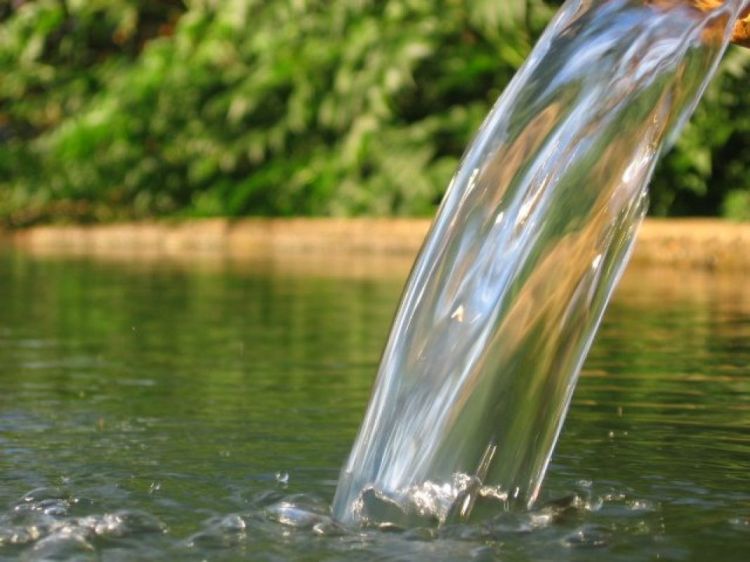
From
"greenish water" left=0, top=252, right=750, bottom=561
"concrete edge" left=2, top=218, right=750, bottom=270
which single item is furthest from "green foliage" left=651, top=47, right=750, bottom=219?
"greenish water" left=0, top=252, right=750, bottom=561

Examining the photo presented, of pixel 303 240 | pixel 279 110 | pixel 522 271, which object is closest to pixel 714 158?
pixel 303 240

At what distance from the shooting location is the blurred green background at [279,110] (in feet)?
34.3

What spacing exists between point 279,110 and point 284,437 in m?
8.92

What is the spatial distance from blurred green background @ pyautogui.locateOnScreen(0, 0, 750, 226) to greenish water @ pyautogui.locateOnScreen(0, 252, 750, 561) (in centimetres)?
416

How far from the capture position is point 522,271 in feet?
8.65

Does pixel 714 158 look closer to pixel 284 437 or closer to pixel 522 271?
pixel 284 437

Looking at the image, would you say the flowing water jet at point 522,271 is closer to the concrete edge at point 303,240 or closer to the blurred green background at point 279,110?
the concrete edge at point 303,240

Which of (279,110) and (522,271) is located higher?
(279,110)

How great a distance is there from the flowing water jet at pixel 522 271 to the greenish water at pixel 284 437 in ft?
0.35

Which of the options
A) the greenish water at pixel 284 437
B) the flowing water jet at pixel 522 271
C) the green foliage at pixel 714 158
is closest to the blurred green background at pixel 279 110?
the green foliage at pixel 714 158

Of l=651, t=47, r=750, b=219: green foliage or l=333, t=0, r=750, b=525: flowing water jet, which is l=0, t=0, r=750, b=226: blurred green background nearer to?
l=651, t=47, r=750, b=219: green foliage

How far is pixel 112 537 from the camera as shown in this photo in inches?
90.3

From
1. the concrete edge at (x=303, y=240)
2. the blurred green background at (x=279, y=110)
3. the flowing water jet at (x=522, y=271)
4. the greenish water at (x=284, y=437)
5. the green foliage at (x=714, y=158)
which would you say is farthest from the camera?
the blurred green background at (x=279, y=110)

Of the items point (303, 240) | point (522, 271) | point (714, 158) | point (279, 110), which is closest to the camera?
point (522, 271)
